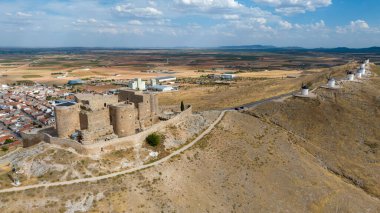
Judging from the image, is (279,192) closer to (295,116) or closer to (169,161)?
(169,161)

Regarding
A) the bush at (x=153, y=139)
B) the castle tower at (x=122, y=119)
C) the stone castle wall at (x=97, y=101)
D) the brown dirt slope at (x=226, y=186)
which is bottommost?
the brown dirt slope at (x=226, y=186)

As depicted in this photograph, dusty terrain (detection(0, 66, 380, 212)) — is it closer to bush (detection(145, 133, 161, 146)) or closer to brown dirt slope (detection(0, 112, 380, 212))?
brown dirt slope (detection(0, 112, 380, 212))

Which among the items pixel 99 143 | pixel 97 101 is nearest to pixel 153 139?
pixel 99 143

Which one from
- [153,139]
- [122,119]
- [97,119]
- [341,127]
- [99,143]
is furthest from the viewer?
[341,127]

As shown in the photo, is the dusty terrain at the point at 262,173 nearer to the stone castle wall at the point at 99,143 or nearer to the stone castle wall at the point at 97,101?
the stone castle wall at the point at 99,143

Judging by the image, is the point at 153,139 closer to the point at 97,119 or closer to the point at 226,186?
the point at 97,119

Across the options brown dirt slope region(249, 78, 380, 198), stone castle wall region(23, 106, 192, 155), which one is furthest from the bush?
brown dirt slope region(249, 78, 380, 198)

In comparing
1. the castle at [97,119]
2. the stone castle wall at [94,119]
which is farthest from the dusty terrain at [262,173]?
the stone castle wall at [94,119]
